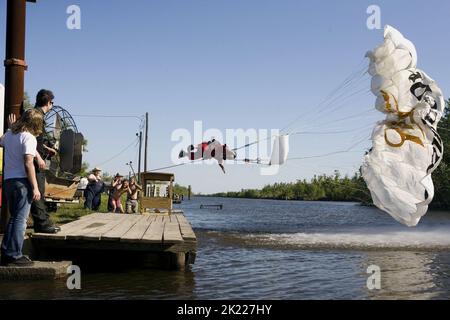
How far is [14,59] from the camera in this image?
9727 mm

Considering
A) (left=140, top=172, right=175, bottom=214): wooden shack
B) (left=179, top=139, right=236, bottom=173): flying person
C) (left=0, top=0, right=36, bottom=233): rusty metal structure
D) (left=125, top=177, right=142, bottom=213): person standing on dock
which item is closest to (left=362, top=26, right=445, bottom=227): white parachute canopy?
(left=179, top=139, right=236, bottom=173): flying person

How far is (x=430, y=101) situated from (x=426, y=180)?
6.62ft

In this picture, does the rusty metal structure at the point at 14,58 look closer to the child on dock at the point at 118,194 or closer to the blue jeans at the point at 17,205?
the blue jeans at the point at 17,205

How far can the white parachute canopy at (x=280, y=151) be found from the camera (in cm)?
1583

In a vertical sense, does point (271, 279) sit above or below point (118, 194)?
below

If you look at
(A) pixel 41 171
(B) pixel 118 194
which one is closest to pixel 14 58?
(A) pixel 41 171

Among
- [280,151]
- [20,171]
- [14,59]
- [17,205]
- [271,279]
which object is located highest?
[14,59]

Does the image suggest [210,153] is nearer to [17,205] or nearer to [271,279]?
[271,279]

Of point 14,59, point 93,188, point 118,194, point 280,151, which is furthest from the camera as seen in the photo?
point 93,188

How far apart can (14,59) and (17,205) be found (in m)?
4.26

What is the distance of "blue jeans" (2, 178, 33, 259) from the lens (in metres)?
6.66
